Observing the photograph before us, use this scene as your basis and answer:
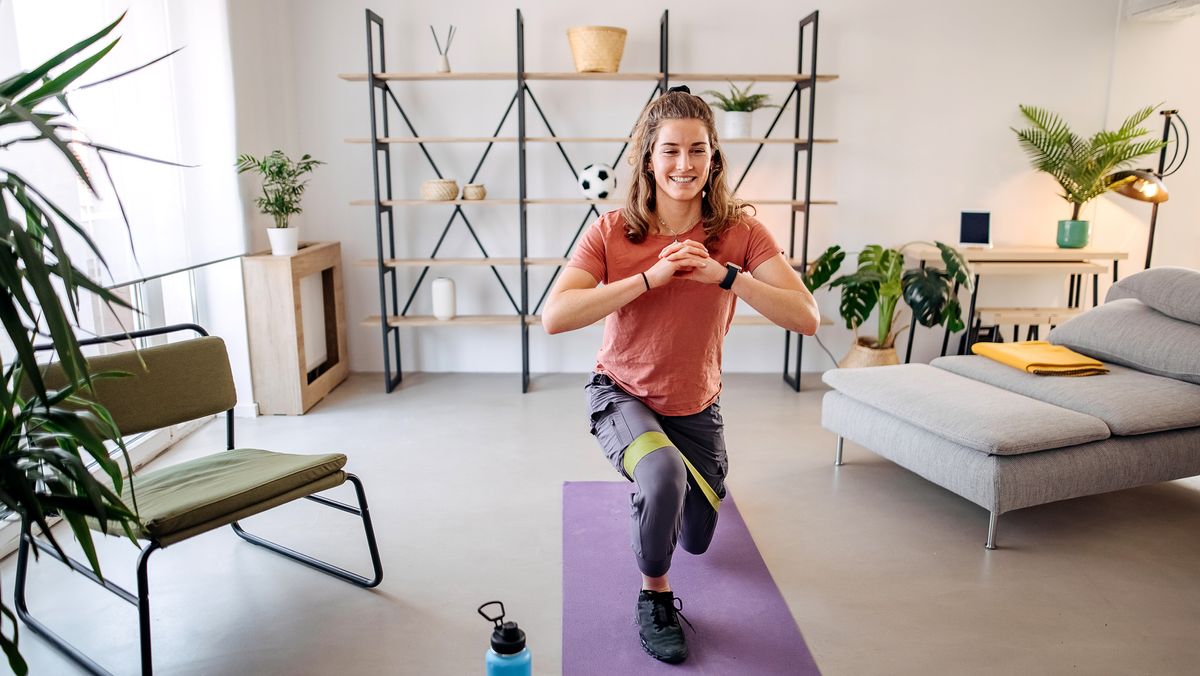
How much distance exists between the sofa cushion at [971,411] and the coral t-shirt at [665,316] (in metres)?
0.93

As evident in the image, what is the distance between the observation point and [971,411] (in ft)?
9.08

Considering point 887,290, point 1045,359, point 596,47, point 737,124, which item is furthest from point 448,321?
point 1045,359

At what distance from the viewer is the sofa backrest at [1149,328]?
9.86 feet

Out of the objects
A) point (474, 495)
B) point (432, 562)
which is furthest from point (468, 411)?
point (432, 562)

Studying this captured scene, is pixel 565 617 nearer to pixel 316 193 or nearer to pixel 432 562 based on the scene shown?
pixel 432 562

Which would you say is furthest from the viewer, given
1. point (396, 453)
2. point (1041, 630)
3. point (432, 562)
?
point (396, 453)

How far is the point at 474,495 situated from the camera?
310 cm

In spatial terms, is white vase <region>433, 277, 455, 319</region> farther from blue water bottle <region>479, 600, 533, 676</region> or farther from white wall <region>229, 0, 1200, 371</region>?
blue water bottle <region>479, 600, 533, 676</region>

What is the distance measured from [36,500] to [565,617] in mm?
1295

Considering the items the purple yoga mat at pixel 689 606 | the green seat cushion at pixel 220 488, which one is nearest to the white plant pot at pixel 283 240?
the green seat cushion at pixel 220 488

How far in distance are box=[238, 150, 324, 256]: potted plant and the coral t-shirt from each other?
220cm

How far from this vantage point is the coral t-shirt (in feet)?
7.42

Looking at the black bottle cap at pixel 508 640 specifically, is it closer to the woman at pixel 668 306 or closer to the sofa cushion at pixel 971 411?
the woman at pixel 668 306

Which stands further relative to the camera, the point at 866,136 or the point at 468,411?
the point at 866,136
